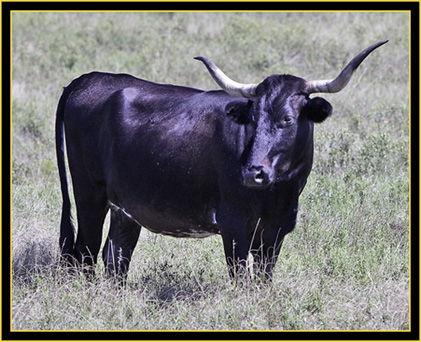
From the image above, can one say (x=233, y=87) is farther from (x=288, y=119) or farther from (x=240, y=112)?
(x=288, y=119)

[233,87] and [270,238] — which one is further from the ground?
[233,87]

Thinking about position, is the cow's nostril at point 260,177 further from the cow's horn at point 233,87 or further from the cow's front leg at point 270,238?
the cow's horn at point 233,87

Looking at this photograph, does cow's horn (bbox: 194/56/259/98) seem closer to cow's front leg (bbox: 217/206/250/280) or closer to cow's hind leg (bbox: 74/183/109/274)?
cow's front leg (bbox: 217/206/250/280)

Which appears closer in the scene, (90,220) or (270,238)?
(270,238)

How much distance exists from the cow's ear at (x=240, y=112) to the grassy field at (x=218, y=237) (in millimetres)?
1208

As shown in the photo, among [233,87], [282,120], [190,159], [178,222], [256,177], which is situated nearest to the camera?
[256,177]

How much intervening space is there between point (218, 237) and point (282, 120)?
2.19 meters

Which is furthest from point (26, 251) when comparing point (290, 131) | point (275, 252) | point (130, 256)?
point (290, 131)

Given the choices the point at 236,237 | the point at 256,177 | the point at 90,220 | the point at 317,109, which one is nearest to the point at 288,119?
the point at 317,109

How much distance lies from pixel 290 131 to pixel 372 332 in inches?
58.9

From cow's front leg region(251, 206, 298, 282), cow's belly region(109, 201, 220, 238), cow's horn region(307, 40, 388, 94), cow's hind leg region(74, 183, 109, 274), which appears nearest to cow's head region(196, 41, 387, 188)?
cow's horn region(307, 40, 388, 94)

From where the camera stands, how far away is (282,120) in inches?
227

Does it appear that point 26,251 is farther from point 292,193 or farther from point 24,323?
point 292,193

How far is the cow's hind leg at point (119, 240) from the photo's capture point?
7289 mm
